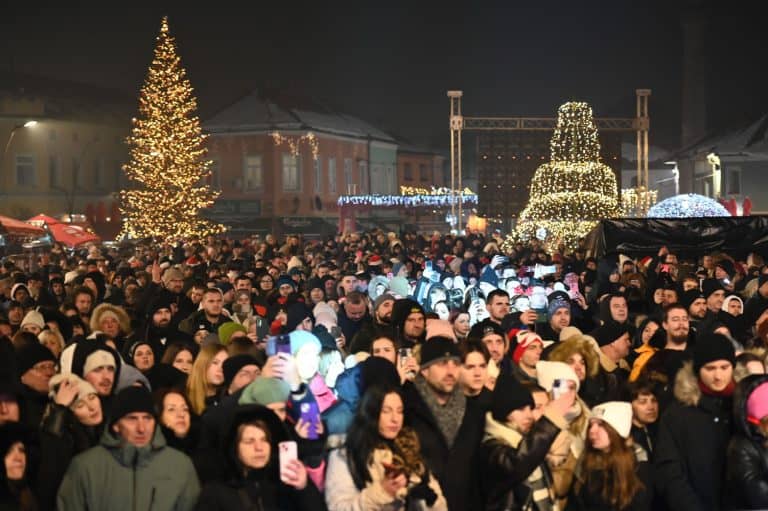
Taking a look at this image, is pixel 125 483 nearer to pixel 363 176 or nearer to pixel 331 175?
pixel 331 175

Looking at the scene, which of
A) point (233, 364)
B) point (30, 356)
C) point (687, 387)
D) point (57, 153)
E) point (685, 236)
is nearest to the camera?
point (687, 387)

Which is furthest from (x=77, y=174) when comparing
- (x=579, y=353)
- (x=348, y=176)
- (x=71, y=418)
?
(x=71, y=418)

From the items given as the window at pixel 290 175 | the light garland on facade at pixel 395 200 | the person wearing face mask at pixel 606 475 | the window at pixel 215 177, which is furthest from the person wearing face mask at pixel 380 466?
the window at pixel 215 177

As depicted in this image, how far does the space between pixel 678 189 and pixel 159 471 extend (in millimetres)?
80918

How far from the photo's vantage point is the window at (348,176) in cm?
7838

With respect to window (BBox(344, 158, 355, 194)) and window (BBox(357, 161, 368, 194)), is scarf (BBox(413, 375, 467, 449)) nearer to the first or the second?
window (BBox(344, 158, 355, 194))

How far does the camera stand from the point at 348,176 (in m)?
79.1

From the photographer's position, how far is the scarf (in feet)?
24.8

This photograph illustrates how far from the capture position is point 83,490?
7242 millimetres

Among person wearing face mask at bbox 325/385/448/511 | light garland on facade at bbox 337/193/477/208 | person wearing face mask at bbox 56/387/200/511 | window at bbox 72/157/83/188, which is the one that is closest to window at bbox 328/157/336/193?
light garland on facade at bbox 337/193/477/208

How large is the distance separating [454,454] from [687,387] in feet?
5.26

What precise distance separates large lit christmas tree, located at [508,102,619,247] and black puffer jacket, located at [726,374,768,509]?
94.6 feet

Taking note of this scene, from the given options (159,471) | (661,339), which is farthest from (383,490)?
(661,339)

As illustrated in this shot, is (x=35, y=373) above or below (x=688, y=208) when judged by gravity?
below
